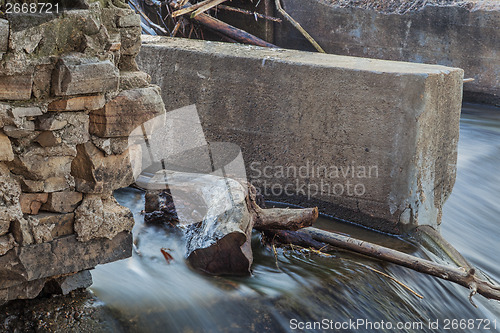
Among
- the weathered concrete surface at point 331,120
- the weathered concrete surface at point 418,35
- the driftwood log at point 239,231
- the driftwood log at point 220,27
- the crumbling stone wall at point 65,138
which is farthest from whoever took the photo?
the weathered concrete surface at point 418,35

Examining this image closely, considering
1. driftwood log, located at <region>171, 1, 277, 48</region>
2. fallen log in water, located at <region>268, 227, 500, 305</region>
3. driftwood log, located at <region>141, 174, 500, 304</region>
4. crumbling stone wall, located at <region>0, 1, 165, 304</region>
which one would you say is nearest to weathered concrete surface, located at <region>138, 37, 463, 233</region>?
driftwood log, located at <region>141, 174, 500, 304</region>

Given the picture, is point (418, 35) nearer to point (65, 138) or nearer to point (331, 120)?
point (331, 120)

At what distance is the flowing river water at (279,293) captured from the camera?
2930 millimetres

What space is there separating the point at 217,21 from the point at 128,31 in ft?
16.3

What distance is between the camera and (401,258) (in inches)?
144

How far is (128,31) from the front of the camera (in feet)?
8.95

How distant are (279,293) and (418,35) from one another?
5.80 meters

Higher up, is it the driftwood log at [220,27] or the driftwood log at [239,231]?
the driftwood log at [220,27]

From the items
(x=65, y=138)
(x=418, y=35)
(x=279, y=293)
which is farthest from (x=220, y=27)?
(x=65, y=138)

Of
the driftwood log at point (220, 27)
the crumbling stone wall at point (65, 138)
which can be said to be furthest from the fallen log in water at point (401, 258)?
the driftwood log at point (220, 27)

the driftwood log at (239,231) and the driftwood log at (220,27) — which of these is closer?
the driftwood log at (239,231)

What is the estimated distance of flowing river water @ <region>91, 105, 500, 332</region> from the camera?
2930mm

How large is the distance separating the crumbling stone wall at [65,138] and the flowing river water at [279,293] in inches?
12.8

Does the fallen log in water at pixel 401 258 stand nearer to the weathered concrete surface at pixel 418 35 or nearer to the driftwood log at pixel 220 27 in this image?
the driftwood log at pixel 220 27
